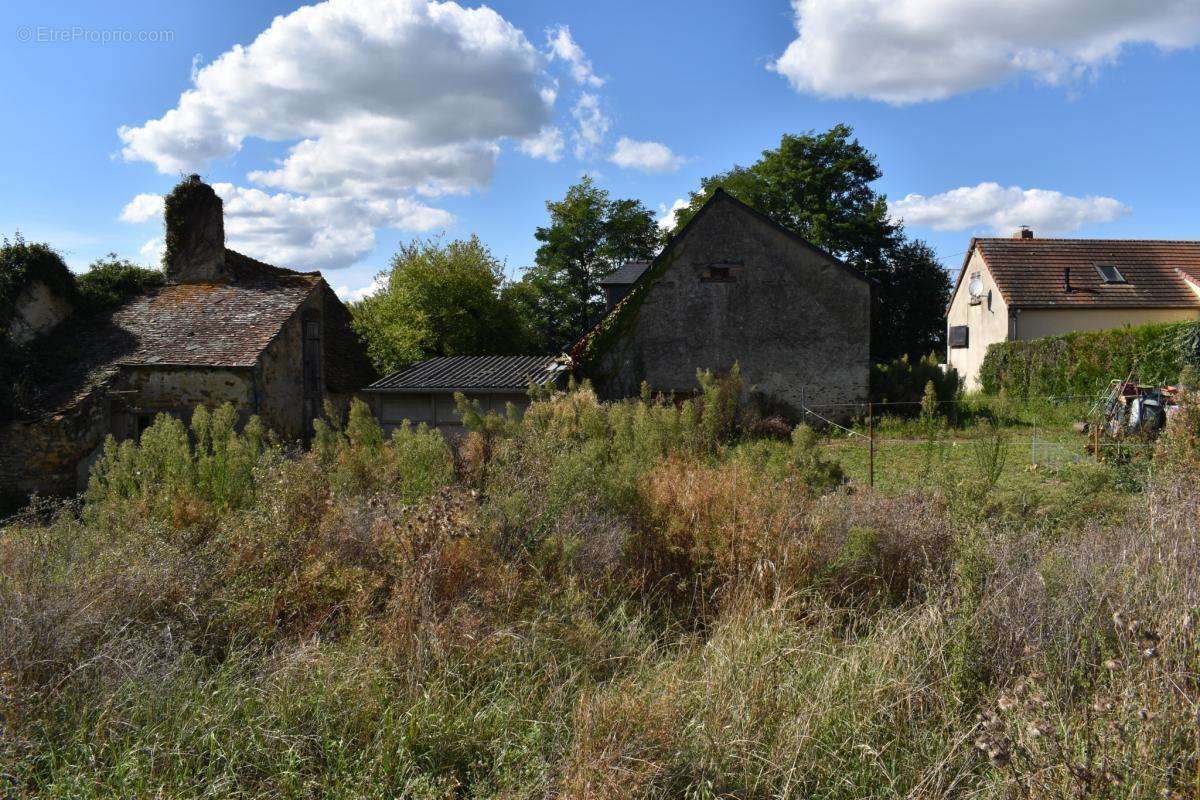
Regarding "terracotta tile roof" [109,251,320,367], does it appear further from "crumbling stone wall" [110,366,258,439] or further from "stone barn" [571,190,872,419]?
"stone barn" [571,190,872,419]

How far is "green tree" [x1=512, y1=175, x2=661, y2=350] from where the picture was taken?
1594 inches

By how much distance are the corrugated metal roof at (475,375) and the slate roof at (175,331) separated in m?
3.44

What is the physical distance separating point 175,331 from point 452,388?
7.50m

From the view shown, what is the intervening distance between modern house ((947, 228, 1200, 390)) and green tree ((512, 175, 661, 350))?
57.2 feet

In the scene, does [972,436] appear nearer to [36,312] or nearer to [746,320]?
[746,320]

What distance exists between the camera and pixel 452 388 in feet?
64.4

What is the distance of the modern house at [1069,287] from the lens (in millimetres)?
25719

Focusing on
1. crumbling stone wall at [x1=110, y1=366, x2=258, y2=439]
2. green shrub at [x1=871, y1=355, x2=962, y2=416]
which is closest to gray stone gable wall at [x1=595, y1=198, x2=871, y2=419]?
green shrub at [x1=871, y1=355, x2=962, y2=416]

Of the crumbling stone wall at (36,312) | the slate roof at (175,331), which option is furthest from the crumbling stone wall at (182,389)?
the crumbling stone wall at (36,312)

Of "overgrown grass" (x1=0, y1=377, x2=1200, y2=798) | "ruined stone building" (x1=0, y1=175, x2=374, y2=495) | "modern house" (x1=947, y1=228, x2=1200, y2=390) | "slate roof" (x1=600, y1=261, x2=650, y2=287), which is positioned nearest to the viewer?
"overgrown grass" (x1=0, y1=377, x2=1200, y2=798)

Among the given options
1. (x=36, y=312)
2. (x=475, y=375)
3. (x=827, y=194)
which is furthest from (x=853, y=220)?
(x=36, y=312)

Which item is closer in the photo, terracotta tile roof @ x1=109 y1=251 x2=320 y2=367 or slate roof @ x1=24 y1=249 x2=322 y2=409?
slate roof @ x1=24 y1=249 x2=322 y2=409

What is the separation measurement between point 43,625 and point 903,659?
4950 mm

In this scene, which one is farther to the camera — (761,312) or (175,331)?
(761,312)
